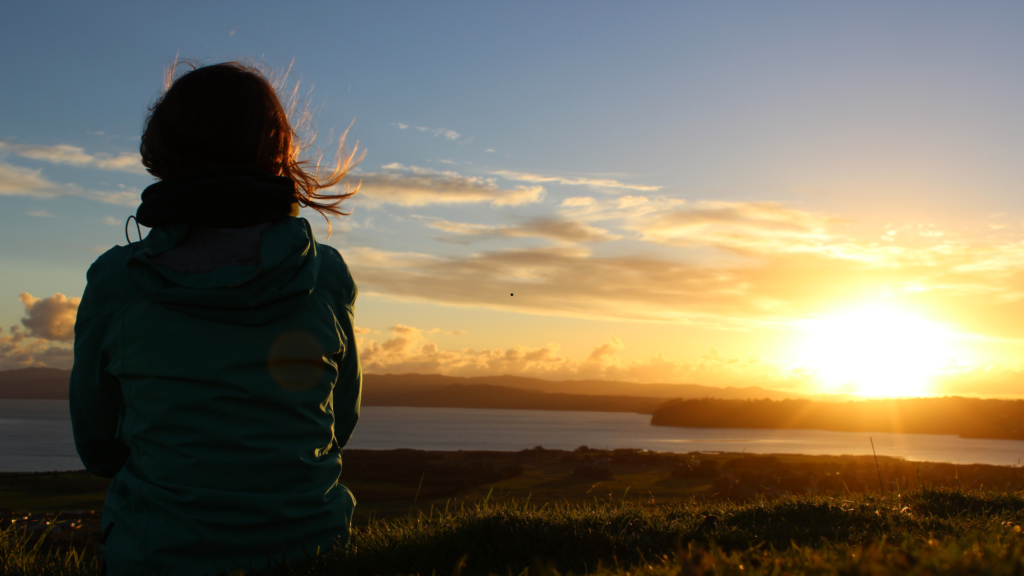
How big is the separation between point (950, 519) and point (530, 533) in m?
2.66

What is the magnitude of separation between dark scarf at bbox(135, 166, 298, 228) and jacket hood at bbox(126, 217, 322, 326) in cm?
5

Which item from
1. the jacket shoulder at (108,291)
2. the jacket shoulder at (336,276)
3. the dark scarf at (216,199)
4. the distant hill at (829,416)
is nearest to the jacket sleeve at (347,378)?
the jacket shoulder at (336,276)

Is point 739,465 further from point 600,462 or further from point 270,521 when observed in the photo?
point 270,521

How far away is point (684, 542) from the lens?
3049 millimetres

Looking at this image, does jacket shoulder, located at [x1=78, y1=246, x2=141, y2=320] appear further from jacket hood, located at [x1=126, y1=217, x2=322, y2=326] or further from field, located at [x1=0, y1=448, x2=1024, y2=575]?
field, located at [x1=0, y1=448, x2=1024, y2=575]

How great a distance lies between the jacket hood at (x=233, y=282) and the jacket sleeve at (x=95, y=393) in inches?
7.0

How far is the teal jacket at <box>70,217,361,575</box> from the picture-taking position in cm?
184

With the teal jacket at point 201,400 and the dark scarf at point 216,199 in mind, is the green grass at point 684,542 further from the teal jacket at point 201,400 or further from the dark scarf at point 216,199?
the dark scarf at point 216,199

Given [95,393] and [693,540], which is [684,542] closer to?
[693,540]

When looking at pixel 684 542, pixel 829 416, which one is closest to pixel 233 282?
pixel 684 542

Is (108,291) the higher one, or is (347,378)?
(108,291)

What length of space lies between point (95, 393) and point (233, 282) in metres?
0.66

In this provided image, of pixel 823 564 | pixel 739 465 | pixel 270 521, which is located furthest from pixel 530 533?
pixel 739 465

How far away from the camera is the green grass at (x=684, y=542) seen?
157 centimetres
